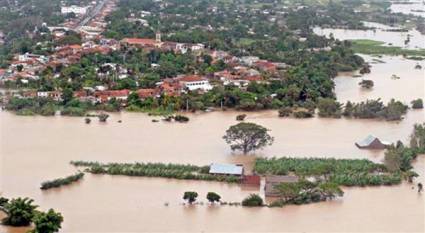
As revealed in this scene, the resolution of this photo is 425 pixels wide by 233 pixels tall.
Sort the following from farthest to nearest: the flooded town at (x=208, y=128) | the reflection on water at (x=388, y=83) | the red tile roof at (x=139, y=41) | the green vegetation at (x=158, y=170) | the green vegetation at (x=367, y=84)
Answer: the red tile roof at (x=139, y=41), the green vegetation at (x=367, y=84), the reflection on water at (x=388, y=83), the green vegetation at (x=158, y=170), the flooded town at (x=208, y=128)

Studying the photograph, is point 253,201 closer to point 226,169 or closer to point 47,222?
point 226,169

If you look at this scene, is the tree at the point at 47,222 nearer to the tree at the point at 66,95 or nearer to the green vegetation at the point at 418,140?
the green vegetation at the point at 418,140

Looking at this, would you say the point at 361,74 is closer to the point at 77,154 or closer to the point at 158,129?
the point at 158,129

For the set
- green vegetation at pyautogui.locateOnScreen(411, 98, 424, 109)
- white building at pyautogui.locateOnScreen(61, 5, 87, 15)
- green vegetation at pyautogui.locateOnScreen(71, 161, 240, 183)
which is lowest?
white building at pyautogui.locateOnScreen(61, 5, 87, 15)

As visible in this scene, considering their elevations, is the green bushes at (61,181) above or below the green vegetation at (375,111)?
above

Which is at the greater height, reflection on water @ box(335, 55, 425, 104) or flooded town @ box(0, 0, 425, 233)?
flooded town @ box(0, 0, 425, 233)

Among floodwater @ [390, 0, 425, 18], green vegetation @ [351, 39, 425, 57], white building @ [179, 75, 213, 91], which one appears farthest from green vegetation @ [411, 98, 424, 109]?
floodwater @ [390, 0, 425, 18]

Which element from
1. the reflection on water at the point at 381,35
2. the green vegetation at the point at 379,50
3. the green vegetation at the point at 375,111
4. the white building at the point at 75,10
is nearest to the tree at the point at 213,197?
the green vegetation at the point at 375,111

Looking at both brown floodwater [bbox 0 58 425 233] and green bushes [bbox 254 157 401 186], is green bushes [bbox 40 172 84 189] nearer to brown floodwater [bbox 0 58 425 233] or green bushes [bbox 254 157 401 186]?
brown floodwater [bbox 0 58 425 233]
